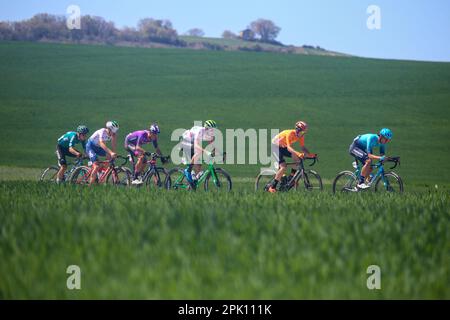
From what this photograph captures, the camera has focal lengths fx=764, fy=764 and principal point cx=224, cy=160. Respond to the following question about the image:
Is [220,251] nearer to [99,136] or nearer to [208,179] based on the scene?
[208,179]

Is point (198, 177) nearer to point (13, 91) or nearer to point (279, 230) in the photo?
point (279, 230)

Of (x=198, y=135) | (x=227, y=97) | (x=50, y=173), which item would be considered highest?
(x=227, y=97)

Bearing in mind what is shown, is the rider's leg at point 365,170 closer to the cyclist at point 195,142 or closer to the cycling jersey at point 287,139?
the cycling jersey at point 287,139

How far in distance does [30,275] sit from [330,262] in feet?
8.26

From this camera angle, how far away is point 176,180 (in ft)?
57.4

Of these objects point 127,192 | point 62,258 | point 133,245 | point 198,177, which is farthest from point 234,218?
point 198,177

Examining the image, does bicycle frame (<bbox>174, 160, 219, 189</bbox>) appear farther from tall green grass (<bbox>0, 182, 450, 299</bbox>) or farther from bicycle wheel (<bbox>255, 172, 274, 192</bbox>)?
tall green grass (<bbox>0, 182, 450, 299</bbox>)

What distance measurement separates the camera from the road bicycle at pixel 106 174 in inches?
696

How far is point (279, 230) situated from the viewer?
7.96 meters

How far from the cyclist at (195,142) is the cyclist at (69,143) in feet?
9.11

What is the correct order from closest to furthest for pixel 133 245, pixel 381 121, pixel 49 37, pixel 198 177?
pixel 133 245 < pixel 198 177 < pixel 381 121 < pixel 49 37

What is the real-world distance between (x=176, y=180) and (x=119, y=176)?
1.64m

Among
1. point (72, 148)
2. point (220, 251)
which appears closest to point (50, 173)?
point (72, 148)

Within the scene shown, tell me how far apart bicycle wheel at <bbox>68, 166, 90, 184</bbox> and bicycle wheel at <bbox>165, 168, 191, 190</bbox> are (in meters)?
1.93
